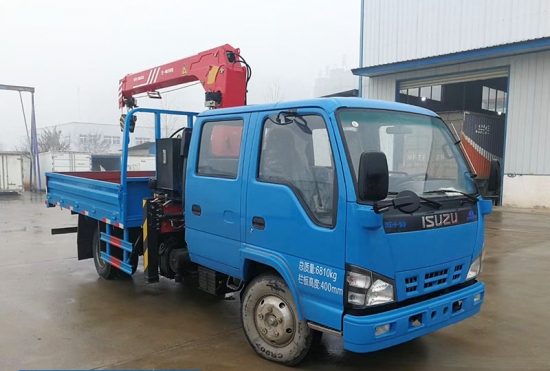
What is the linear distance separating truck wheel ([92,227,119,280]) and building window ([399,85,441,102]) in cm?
1478

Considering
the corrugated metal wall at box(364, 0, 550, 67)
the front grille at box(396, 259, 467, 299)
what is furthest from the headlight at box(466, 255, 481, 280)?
the corrugated metal wall at box(364, 0, 550, 67)

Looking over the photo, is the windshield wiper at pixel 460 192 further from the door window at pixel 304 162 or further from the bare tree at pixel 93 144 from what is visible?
the bare tree at pixel 93 144

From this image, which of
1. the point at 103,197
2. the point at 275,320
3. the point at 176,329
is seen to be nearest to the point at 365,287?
the point at 275,320

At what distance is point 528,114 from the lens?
1443cm

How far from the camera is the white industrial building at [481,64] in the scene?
46.2 feet

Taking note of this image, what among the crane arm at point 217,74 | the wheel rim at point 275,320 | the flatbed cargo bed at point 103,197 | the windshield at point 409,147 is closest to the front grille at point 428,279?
the windshield at point 409,147

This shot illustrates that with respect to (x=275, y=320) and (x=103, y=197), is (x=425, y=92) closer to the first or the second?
(x=103, y=197)

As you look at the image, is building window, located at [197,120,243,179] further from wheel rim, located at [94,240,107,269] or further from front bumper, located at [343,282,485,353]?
wheel rim, located at [94,240,107,269]

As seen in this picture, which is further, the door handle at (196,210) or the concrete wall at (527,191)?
the concrete wall at (527,191)

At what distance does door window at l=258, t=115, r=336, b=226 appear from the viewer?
10.6 feet

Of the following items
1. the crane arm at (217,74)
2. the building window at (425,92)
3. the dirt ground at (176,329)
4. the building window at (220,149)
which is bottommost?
the dirt ground at (176,329)

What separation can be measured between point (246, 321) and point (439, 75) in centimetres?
1496

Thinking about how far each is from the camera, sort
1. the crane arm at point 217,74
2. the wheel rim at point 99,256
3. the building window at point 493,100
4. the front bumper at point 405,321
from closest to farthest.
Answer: the front bumper at point 405,321
the crane arm at point 217,74
the wheel rim at point 99,256
the building window at point 493,100

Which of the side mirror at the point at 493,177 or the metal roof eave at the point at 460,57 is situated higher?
the metal roof eave at the point at 460,57
